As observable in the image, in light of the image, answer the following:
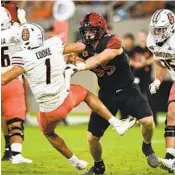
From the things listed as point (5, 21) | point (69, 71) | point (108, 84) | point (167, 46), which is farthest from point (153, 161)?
point (5, 21)

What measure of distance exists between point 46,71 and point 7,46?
1.50m

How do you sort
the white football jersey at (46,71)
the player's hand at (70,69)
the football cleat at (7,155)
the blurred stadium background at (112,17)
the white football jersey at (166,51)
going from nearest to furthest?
the player's hand at (70,69), the white football jersey at (46,71), the white football jersey at (166,51), the football cleat at (7,155), the blurred stadium background at (112,17)

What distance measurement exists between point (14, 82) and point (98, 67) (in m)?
1.48

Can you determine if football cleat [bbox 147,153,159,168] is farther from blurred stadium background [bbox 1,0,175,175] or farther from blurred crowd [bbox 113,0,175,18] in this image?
blurred crowd [bbox 113,0,175,18]

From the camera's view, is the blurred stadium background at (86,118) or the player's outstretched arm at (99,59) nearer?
the player's outstretched arm at (99,59)

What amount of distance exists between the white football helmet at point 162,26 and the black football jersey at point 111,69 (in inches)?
17.4

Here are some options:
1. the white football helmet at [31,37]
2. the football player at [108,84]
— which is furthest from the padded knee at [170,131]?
the white football helmet at [31,37]

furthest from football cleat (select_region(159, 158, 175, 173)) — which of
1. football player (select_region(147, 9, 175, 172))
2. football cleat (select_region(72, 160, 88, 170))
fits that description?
football cleat (select_region(72, 160, 88, 170))

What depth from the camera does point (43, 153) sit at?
9.27 meters

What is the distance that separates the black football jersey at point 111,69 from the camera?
6898mm

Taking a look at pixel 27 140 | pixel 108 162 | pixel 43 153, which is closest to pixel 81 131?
pixel 27 140

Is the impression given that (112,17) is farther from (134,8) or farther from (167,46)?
(167,46)

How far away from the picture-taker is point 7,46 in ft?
26.1

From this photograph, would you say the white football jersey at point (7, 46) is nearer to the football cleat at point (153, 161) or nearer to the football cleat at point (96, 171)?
the football cleat at point (96, 171)
